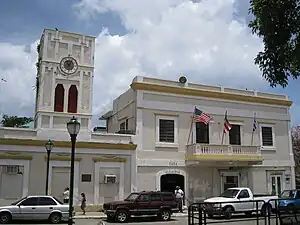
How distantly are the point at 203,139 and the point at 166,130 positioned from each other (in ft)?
10.5

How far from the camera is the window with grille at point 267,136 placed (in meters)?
32.4

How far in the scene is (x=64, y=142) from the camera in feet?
83.8

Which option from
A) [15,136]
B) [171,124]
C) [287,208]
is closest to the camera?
[287,208]

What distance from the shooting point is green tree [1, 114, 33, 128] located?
45156 millimetres

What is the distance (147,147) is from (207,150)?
4.30 meters

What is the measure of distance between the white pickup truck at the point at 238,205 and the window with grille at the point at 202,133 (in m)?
5.10

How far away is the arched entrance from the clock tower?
6.43 metres

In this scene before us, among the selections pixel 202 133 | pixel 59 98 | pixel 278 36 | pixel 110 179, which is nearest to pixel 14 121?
pixel 59 98

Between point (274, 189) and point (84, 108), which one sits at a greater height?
point (84, 108)

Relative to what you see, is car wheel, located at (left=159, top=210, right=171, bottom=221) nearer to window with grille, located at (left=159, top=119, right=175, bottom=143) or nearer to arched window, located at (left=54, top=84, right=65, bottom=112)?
window with grille, located at (left=159, top=119, right=175, bottom=143)

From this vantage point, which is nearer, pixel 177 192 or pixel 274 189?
pixel 177 192

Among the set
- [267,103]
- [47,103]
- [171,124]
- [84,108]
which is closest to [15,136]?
[47,103]

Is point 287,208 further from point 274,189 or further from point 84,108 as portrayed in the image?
point 274,189

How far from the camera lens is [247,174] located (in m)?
30.8
